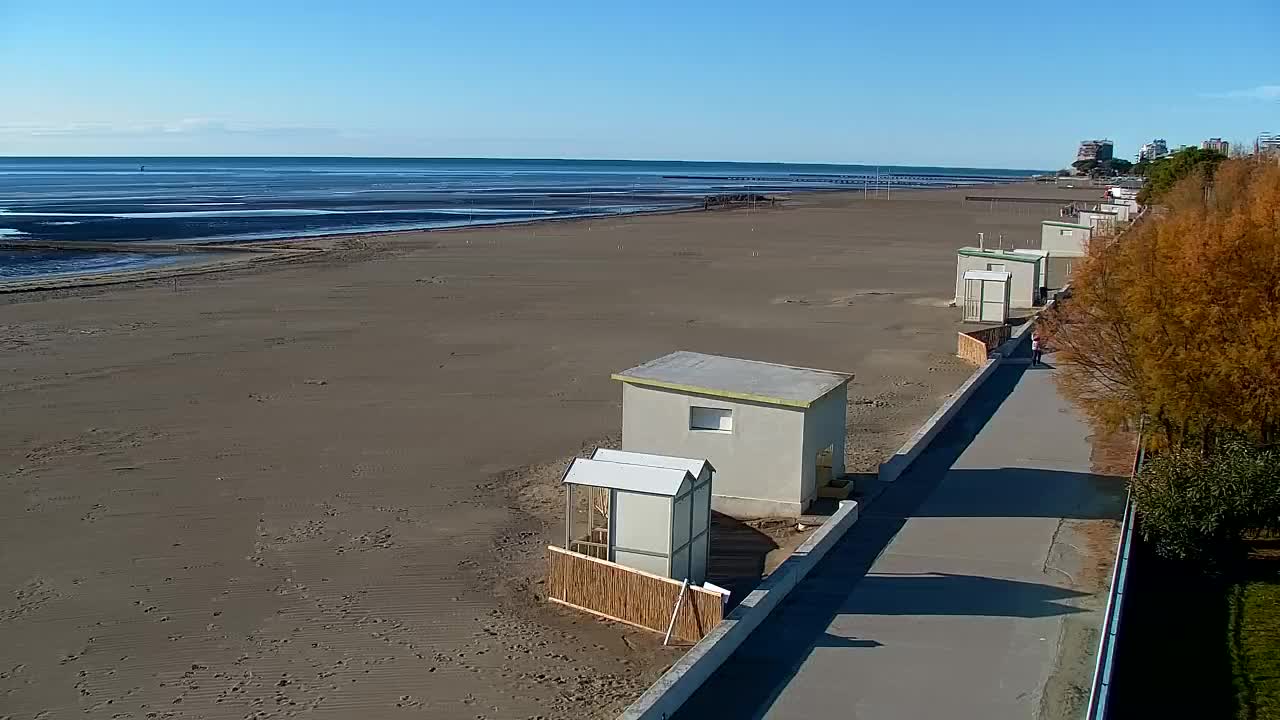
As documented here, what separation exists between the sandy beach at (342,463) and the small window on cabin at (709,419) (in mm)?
2545

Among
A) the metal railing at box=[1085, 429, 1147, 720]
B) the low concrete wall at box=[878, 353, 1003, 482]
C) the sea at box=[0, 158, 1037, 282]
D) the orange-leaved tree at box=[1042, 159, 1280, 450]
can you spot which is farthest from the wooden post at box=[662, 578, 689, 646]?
the sea at box=[0, 158, 1037, 282]

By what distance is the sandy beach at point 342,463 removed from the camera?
12.2 meters

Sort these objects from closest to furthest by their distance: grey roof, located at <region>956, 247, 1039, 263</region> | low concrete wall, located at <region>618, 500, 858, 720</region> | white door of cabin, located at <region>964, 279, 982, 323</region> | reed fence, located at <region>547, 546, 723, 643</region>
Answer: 1. low concrete wall, located at <region>618, 500, 858, 720</region>
2. reed fence, located at <region>547, 546, 723, 643</region>
3. white door of cabin, located at <region>964, 279, 982, 323</region>
4. grey roof, located at <region>956, 247, 1039, 263</region>

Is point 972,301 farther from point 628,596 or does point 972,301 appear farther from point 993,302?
point 628,596

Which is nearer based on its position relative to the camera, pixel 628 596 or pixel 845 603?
pixel 845 603

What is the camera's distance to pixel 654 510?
1338 centimetres

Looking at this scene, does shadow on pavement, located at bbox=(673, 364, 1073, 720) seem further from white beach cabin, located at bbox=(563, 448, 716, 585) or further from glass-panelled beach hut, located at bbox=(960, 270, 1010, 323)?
glass-panelled beach hut, located at bbox=(960, 270, 1010, 323)

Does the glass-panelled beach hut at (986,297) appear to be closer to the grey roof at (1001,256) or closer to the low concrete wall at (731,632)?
the grey roof at (1001,256)

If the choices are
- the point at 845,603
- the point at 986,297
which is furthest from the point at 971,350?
the point at 845,603

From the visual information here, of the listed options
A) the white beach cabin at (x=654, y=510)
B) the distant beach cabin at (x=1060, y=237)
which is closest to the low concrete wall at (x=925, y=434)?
the white beach cabin at (x=654, y=510)

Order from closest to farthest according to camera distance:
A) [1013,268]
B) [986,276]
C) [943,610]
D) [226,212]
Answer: [943,610] → [986,276] → [1013,268] → [226,212]

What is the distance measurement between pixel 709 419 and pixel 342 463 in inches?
268

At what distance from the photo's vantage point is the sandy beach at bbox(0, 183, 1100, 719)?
39.9 feet

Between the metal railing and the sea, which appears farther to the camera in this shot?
the sea
